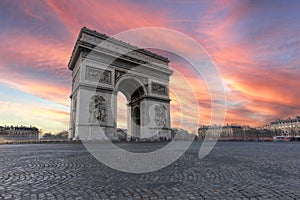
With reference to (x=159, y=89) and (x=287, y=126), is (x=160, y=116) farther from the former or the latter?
(x=287, y=126)

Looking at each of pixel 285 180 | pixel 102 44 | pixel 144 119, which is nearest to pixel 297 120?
pixel 144 119

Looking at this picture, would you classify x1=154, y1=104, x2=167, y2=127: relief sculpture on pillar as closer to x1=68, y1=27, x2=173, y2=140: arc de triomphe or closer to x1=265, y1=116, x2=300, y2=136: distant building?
x1=68, y1=27, x2=173, y2=140: arc de triomphe

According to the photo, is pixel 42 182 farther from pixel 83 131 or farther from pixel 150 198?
pixel 83 131

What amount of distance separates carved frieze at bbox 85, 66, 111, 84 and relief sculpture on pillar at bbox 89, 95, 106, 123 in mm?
2204

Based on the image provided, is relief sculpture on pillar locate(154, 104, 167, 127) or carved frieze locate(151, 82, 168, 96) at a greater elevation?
carved frieze locate(151, 82, 168, 96)

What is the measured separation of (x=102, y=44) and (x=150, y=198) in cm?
2520

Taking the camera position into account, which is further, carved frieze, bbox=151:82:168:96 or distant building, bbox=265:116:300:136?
distant building, bbox=265:116:300:136

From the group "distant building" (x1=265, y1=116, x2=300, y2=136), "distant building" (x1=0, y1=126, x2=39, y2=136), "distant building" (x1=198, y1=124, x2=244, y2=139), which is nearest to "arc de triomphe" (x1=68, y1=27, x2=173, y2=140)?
"distant building" (x1=0, y1=126, x2=39, y2=136)

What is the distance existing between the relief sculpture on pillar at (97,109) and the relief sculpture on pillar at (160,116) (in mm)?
8356

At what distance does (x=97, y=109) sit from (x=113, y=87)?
3.64 metres

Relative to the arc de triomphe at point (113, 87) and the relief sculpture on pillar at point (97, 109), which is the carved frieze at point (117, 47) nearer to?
the arc de triomphe at point (113, 87)

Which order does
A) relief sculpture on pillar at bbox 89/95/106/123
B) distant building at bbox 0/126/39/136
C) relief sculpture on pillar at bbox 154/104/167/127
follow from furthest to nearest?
distant building at bbox 0/126/39/136, relief sculpture on pillar at bbox 154/104/167/127, relief sculpture on pillar at bbox 89/95/106/123

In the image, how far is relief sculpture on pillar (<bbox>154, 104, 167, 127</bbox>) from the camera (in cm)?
2919

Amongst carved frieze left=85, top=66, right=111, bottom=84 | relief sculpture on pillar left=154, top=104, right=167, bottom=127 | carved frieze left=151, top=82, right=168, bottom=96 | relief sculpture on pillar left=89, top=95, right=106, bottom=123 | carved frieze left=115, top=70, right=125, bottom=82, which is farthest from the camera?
carved frieze left=151, top=82, right=168, bottom=96
